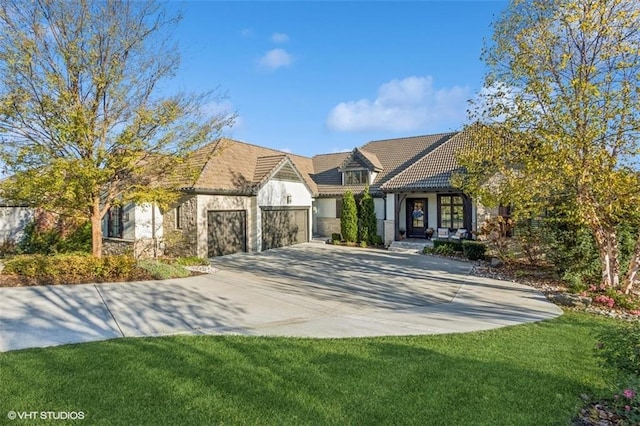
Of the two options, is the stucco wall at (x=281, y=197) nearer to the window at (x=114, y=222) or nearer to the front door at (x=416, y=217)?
the window at (x=114, y=222)

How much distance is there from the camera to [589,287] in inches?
425

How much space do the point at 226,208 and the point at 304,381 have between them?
14.4 m

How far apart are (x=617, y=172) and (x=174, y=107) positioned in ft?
42.7

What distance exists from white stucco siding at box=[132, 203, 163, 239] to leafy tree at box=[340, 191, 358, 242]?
1088cm

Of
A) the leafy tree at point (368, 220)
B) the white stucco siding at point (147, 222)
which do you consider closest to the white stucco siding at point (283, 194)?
the leafy tree at point (368, 220)

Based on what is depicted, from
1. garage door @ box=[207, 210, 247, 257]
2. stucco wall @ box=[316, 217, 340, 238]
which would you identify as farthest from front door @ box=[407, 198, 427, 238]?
garage door @ box=[207, 210, 247, 257]

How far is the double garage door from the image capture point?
17.5 meters

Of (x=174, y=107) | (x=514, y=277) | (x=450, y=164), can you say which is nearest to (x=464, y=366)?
(x=514, y=277)

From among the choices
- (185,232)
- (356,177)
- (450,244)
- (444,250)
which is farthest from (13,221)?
(450,244)

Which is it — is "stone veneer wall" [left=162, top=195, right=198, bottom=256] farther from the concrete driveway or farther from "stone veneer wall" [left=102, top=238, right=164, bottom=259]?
the concrete driveway

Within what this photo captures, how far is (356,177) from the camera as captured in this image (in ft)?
85.0

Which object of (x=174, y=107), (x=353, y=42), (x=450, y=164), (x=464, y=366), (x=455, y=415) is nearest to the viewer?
(x=455, y=415)

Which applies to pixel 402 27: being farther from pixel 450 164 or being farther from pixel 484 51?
pixel 450 164

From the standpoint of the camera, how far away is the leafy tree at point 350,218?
2320 centimetres
